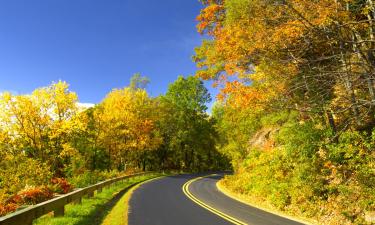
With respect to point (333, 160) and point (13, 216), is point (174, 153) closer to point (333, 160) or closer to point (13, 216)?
point (333, 160)

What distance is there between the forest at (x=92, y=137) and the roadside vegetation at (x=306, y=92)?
1094 centimetres

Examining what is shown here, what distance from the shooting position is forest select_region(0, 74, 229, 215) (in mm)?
22281

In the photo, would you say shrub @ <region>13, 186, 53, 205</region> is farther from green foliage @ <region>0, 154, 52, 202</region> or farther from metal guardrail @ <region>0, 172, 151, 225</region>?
green foliage @ <region>0, 154, 52, 202</region>

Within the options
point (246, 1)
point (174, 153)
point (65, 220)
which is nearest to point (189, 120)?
point (174, 153)

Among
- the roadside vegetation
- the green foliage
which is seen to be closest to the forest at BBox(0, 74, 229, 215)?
the green foliage

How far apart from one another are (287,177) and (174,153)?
50015 mm

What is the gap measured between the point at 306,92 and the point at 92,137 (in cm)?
3441

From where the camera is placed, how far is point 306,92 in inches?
701

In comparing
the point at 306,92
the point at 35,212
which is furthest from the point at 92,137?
the point at 35,212

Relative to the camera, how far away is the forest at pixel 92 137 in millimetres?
22281

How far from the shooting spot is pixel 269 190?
20.5 meters

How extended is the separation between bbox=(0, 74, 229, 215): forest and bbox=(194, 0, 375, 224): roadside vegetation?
10.9m

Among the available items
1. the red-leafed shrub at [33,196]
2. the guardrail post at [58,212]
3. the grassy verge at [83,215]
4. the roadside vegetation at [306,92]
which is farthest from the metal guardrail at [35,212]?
the roadside vegetation at [306,92]

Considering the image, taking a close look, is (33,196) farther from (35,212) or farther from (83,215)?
(35,212)
